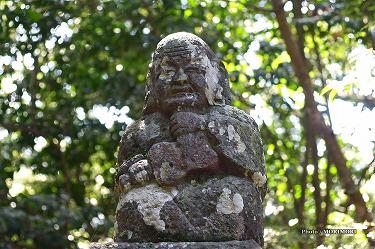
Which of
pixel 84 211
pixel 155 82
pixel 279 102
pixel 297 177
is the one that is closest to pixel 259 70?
pixel 279 102

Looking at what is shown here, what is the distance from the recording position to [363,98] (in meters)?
6.46

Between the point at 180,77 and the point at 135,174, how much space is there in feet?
2.49

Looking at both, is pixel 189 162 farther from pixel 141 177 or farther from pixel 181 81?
pixel 181 81

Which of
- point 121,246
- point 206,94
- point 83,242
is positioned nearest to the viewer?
point 121,246

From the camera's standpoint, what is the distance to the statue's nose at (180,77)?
4.58 m

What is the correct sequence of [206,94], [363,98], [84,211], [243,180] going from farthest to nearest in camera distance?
[84,211] < [363,98] < [206,94] < [243,180]

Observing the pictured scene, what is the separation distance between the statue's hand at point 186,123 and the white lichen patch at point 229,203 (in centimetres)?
49

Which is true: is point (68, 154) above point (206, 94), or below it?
above

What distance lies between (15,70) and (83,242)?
258cm

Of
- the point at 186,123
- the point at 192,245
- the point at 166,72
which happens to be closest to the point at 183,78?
the point at 166,72

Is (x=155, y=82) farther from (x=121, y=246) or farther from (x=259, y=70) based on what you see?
(x=259, y=70)

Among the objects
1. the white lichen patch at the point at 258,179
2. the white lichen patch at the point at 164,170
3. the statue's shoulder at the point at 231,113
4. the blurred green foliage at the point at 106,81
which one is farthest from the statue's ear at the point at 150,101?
the blurred green foliage at the point at 106,81

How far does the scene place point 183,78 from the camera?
4.58 meters

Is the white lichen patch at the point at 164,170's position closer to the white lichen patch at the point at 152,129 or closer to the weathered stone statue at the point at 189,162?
the weathered stone statue at the point at 189,162
